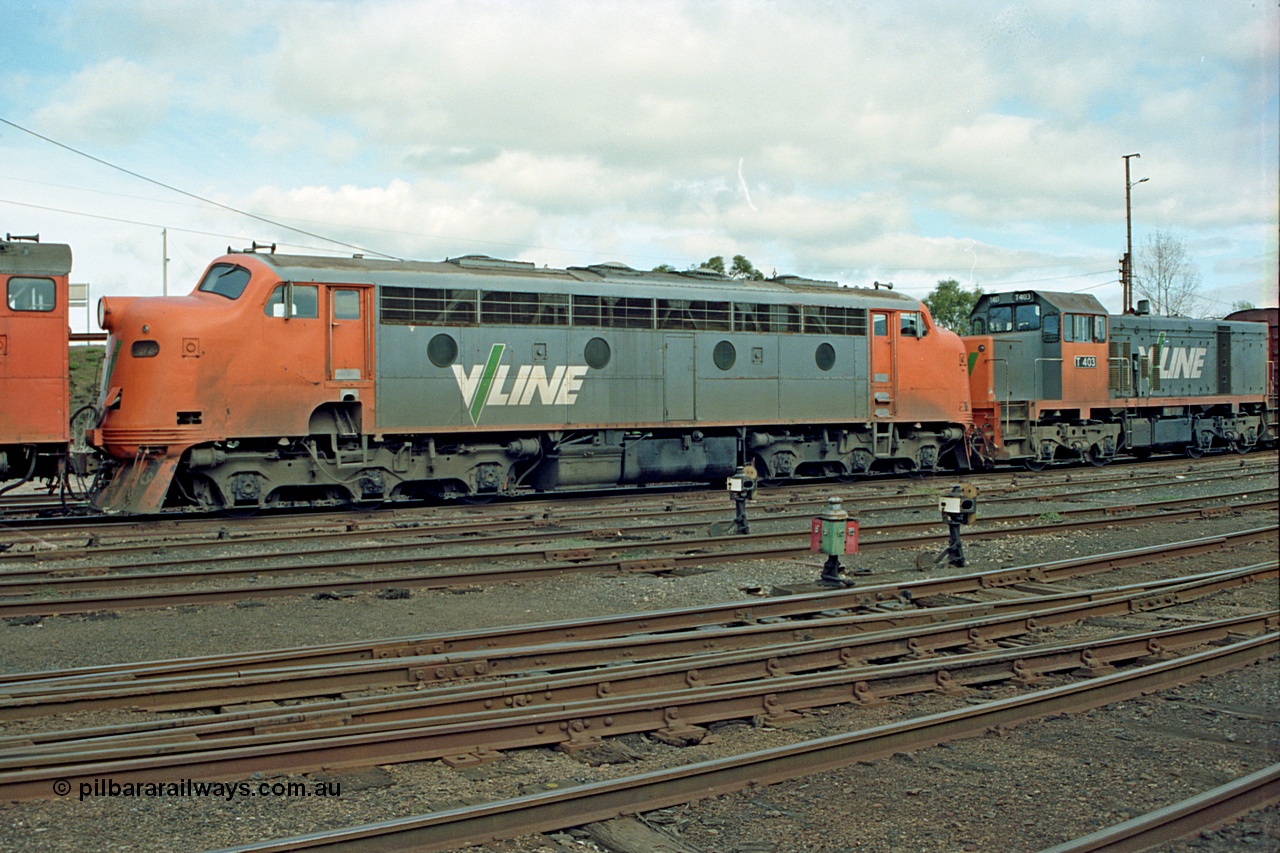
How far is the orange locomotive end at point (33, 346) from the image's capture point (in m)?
13.8

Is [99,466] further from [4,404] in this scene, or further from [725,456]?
[725,456]

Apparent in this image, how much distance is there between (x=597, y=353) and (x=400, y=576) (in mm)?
7621

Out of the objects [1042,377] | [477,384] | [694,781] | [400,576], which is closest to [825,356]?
[477,384]

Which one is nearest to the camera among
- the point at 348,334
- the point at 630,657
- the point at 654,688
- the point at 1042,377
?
the point at 654,688

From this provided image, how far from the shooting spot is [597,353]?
17.1m

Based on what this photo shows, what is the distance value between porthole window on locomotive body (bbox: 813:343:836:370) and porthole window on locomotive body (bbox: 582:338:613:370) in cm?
423

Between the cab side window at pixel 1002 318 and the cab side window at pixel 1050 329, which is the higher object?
A: the cab side window at pixel 1002 318

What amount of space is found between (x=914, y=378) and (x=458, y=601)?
13.2 metres

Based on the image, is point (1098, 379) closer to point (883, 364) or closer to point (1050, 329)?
point (1050, 329)

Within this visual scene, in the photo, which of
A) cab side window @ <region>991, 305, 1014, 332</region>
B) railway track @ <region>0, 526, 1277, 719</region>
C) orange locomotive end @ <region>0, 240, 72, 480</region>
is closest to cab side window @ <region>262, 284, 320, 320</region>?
orange locomotive end @ <region>0, 240, 72, 480</region>

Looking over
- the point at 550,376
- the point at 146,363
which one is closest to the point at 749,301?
the point at 550,376

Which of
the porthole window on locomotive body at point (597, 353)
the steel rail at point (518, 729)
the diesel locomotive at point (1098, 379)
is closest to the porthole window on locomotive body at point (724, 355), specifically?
the porthole window on locomotive body at point (597, 353)

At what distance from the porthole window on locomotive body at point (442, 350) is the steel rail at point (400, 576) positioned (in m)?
5.03

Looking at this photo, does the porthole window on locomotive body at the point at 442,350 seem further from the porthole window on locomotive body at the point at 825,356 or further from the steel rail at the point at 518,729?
the steel rail at the point at 518,729
